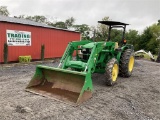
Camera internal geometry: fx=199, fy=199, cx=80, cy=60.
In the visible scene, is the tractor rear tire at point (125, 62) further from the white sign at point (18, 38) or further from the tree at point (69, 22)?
the tree at point (69, 22)

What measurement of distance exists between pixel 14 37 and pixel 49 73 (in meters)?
6.88

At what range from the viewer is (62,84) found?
537cm

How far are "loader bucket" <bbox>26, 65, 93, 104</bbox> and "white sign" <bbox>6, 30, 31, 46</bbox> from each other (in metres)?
6.52

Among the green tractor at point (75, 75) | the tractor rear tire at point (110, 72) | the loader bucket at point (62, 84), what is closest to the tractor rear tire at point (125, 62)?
the green tractor at point (75, 75)

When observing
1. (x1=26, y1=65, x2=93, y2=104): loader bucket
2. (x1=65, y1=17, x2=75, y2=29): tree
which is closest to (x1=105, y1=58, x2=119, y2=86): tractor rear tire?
(x1=26, y1=65, x2=93, y2=104): loader bucket

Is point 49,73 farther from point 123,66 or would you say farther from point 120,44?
point 120,44

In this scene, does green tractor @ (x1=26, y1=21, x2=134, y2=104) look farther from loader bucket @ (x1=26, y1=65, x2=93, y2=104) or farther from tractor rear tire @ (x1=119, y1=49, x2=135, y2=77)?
tractor rear tire @ (x1=119, y1=49, x2=135, y2=77)

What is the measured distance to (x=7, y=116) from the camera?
3.84 metres

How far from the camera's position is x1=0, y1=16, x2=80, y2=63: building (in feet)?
36.9

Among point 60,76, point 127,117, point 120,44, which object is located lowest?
point 127,117

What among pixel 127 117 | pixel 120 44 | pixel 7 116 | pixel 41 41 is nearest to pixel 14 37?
pixel 41 41

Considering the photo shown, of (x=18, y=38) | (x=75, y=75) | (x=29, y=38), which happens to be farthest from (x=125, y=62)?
(x=29, y=38)

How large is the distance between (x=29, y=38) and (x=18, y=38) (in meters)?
Answer: 0.88

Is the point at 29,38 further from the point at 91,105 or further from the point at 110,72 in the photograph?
the point at 91,105
